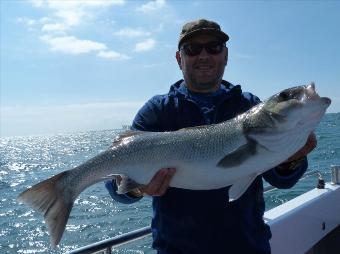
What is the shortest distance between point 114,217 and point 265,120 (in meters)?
15.2

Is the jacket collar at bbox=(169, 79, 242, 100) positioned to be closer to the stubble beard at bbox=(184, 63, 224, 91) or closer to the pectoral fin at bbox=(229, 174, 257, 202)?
the stubble beard at bbox=(184, 63, 224, 91)

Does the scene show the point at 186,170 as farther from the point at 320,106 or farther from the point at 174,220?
the point at 320,106

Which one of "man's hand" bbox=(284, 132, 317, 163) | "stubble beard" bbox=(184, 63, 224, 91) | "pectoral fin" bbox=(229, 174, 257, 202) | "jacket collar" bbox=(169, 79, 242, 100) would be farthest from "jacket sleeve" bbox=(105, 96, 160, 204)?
"man's hand" bbox=(284, 132, 317, 163)

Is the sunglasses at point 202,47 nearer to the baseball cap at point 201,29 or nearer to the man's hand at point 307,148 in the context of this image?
the baseball cap at point 201,29

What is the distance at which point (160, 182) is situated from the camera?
363 cm

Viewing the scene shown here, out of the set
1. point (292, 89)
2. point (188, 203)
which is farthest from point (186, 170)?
point (292, 89)

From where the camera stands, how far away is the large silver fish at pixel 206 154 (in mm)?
3553

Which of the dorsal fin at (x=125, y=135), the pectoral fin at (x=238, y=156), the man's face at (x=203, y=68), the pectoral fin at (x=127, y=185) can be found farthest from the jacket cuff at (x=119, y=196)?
the man's face at (x=203, y=68)

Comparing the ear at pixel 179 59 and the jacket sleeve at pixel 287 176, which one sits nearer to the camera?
the jacket sleeve at pixel 287 176

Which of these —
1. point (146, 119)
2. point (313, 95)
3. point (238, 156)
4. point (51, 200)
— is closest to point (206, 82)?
point (146, 119)

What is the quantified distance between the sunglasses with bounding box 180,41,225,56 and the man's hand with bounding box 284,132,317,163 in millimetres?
1234

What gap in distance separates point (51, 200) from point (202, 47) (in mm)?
1990

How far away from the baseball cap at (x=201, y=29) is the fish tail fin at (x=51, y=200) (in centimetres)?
180

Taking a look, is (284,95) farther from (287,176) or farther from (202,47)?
(202,47)
